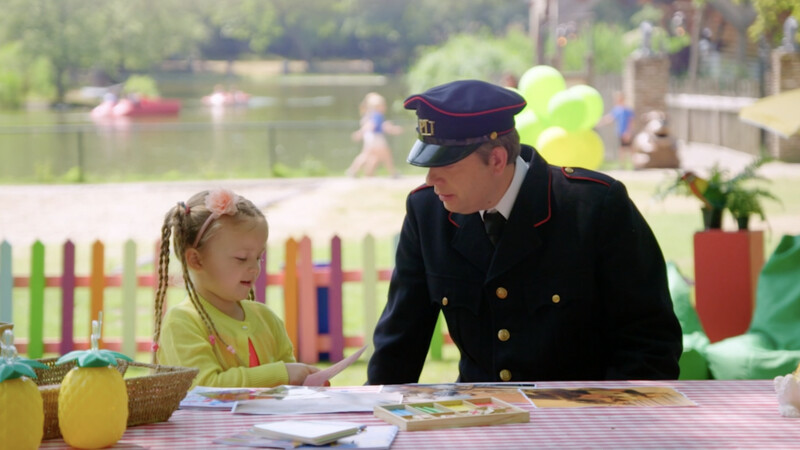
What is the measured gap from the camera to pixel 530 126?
Answer: 8414mm

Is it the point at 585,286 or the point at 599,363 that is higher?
the point at 585,286

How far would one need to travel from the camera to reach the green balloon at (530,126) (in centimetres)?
838

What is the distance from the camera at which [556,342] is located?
3.05 metres

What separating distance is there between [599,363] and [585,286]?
237 millimetres

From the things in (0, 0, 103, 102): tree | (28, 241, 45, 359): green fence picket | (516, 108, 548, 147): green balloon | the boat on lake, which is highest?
(0, 0, 103, 102): tree

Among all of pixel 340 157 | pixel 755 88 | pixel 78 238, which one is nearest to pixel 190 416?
pixel 78 238

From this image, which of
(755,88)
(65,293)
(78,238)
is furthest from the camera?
(755,88)

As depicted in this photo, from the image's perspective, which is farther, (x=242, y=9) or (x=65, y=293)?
(x=242, y=9)

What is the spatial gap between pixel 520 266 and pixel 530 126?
544 centimetres

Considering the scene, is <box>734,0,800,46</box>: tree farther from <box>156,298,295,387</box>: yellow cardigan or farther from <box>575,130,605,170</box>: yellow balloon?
<box>156,298,295,387</box>: yellow cardigan

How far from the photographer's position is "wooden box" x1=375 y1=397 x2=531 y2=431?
213cm

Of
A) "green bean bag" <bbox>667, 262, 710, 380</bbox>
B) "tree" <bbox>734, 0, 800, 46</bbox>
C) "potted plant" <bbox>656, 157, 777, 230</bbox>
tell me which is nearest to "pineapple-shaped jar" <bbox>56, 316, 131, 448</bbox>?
"green bean bag" <bbox>667, 262, 710, 380</bbox>

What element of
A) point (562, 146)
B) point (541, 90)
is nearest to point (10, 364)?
point (562, 146)

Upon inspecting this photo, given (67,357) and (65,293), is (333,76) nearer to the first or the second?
(65,293)
